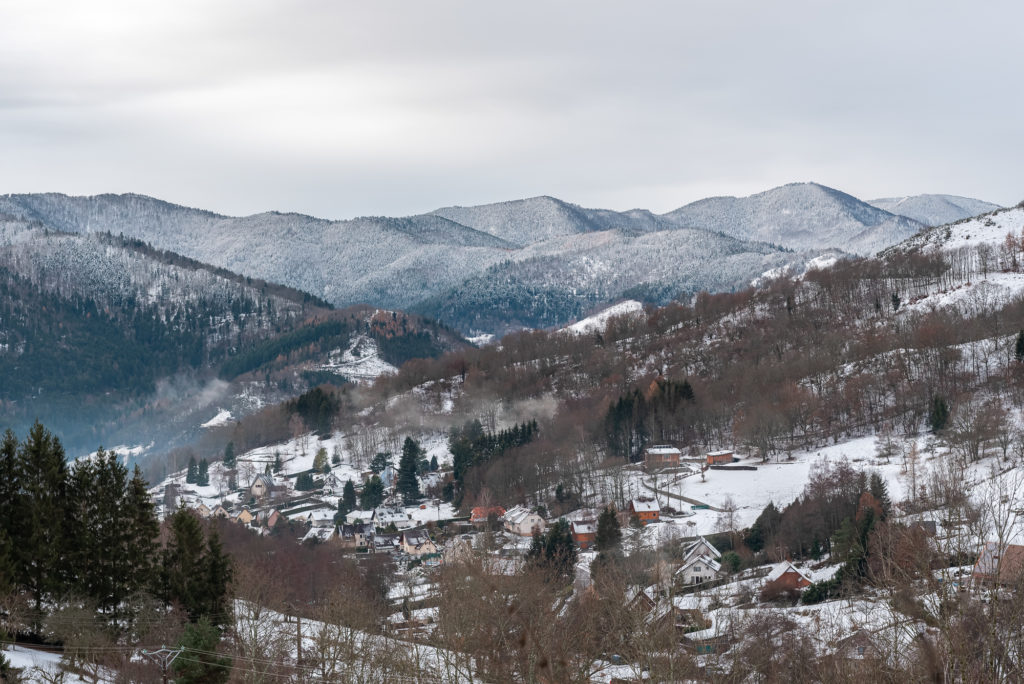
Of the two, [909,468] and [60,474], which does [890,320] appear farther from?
[60,474]

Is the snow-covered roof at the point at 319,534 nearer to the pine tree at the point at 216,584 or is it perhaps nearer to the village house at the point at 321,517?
the village house at the point at 321,517

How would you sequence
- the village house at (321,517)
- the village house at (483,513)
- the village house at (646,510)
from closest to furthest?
the village house at (646,510), the village house at (483,513), the village house at (321,517)

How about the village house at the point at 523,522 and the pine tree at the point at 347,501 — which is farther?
the pine tree at the point at 347,501

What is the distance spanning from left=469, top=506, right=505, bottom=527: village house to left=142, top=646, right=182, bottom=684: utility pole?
140 ft

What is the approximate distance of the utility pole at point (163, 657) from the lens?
77.4 feet

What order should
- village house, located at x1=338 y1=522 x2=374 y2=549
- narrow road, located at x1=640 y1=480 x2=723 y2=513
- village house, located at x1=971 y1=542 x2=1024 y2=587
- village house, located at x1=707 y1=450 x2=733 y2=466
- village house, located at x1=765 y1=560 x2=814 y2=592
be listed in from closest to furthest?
village house, located at x1=971 y1=542 x2=1024 y2=587 < village house, located at x1=765 y1=560 x2=814 y2=592 < narrow road, located at x1=640 y1=480 x2=723 y2=513 < village house, located at x1=338 y1=522 x2=374 y2=549 < village house, located at x1=707 y1=450 x2=733 y2=466

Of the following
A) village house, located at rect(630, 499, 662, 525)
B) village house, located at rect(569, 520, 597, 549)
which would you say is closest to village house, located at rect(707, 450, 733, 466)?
village house, located at rect(630, 499, 662, 525)

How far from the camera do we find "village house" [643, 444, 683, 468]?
74.0 meters

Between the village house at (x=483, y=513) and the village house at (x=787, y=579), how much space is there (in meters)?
24.8

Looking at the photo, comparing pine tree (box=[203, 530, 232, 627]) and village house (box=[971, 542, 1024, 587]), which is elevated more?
village house (box=[971, 542, 1024, 587])

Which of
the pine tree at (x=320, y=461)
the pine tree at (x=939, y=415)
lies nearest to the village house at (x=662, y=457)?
the pine tree at (x=939, y=415)

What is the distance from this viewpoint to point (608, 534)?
53.8 meters

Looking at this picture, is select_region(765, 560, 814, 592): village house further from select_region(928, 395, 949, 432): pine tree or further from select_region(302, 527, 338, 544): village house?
select_region(302, 527, 338, 544): village house

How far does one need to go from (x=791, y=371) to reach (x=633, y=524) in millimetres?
37527
